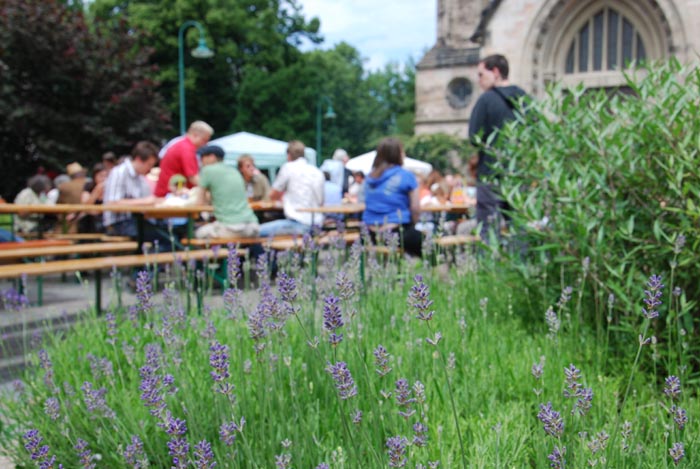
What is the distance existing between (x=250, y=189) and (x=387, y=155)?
186 inches

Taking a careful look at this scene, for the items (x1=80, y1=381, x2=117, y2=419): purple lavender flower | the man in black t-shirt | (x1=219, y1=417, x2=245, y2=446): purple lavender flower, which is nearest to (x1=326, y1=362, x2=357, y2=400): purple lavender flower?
(x1=219, y1=417, x2=245, y2=446): purple lavender flower

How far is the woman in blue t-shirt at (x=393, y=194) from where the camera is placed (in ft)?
24.3

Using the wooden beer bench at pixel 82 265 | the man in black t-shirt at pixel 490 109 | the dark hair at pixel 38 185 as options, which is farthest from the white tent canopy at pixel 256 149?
the wooden beer bench at pixel 82 265

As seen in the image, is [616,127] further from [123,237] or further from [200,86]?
[200,86]

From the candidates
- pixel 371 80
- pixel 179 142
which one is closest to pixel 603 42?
pixel 179 142

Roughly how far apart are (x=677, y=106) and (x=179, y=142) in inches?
263

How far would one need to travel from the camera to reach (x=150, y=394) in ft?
6.24

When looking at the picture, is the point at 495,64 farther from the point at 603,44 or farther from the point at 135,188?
the point at 603,44

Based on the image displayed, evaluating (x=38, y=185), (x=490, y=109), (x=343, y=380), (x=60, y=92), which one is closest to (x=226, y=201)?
(x=490, y=109)

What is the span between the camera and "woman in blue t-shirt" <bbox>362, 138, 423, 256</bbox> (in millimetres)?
7414

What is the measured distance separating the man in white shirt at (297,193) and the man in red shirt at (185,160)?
1.10m

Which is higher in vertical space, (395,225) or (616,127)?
(616,127)

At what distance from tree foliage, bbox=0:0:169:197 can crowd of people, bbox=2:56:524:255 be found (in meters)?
9.93

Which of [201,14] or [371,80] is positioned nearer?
[201,14]
